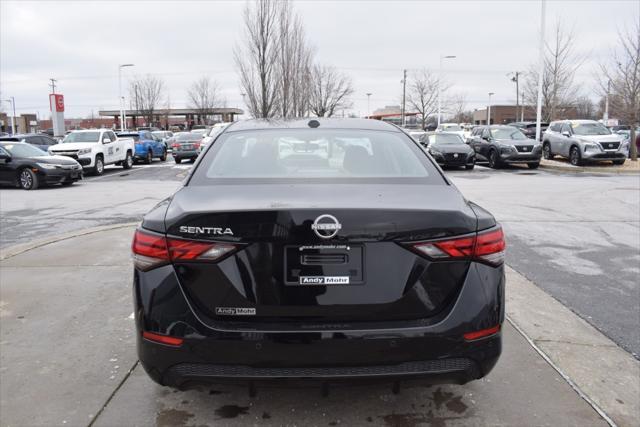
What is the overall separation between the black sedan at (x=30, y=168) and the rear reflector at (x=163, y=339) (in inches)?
583

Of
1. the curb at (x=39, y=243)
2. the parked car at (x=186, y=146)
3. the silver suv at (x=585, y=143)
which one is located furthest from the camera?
the parked car at (x=186, y=146)

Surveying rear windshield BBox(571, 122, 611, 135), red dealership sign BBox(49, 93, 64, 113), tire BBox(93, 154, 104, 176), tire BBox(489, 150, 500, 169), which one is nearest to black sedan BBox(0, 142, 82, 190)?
tire BBox(93, 154, 104, 176)

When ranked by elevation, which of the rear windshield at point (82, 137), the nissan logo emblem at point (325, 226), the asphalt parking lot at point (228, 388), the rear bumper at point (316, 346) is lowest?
the asphalt parking lot at point (228, 388)

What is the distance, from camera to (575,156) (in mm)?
21469

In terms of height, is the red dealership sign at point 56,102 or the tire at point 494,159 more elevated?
the red dealership sign at point 56,102

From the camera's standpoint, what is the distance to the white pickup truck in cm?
2003

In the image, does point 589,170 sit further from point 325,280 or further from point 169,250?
point 169,250

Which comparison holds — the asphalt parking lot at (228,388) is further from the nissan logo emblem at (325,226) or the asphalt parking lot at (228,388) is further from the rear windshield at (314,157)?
the rear windshield at (314,157)

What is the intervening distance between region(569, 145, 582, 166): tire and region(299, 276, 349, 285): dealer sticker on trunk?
21499 millimetres

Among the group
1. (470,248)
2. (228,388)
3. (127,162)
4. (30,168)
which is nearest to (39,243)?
(228,388)

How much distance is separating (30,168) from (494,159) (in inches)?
675

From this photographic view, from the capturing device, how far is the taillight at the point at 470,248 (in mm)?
2346

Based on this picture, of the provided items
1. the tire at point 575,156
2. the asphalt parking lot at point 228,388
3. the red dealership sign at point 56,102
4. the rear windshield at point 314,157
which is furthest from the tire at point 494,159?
the red dealership sign at point 56,102

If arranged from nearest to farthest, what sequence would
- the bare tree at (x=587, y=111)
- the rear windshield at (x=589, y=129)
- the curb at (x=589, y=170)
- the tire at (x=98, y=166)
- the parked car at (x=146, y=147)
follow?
the curb at (x=589, y=170) < the tire at (x=98, y=166) < the rear windshield at (x=589, y=129) < the parked car at (x=146, y=147) < the bare tree at (x=587, y=111)
